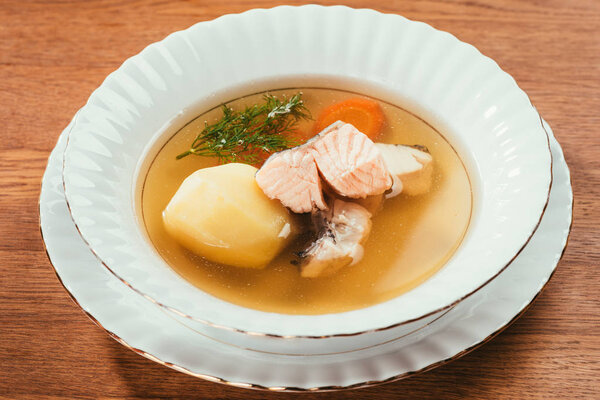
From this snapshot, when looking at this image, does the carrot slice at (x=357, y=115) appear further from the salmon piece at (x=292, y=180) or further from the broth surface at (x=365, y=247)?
the salmon piece at (x=292, y=180)

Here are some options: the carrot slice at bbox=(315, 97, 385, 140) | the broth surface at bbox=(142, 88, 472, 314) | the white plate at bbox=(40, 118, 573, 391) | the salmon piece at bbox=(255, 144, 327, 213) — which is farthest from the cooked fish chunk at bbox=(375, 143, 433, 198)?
the white plate at bbox=(40, 118, 573, 391)

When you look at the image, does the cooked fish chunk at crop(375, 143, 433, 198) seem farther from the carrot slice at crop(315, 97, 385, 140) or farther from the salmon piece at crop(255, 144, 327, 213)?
the salmon piece at crop(255, 144, 327, 213)

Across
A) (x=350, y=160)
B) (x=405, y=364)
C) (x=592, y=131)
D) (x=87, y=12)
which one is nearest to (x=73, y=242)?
(x=350, y=160)

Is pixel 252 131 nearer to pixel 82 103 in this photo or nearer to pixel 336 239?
pixel 336 239

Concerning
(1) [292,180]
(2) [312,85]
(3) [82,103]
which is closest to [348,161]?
(1) [292,180]

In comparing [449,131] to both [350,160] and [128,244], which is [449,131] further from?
[128,244]

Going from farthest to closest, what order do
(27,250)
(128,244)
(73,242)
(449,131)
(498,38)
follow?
(498,38) → (449,131) → (27,250) → (73,242) → (128,244)
